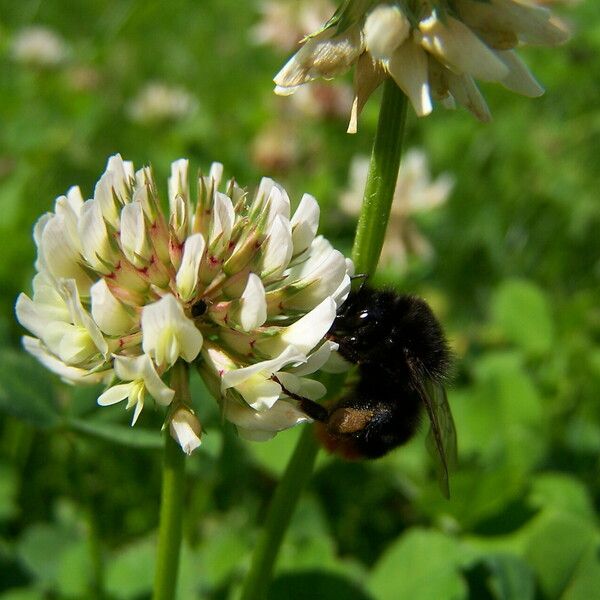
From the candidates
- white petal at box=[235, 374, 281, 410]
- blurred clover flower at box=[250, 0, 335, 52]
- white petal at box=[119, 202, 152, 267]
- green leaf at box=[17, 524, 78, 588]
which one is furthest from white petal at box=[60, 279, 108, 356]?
blurred clover flower at box=[250, 0, 335, 52]

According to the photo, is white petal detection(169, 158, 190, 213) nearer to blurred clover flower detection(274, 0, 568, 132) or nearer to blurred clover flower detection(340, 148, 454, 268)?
blurred clover flower detection(274, 0, 568, 132)

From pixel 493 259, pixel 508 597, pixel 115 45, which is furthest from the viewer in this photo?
pixel 115 45

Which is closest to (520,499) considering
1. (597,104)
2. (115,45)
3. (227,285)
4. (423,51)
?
(227,285)

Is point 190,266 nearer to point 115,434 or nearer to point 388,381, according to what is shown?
point 388,381

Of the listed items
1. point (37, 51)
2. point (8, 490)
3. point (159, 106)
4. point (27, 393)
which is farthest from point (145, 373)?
point (37, 51)

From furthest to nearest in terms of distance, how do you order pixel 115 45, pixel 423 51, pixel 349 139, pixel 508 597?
pixel 115 45
pixel 349 139
pixel 508 597
pixel 423 51

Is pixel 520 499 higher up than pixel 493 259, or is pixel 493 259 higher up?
pixel 520 499

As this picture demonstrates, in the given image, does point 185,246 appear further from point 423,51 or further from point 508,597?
point 508,597

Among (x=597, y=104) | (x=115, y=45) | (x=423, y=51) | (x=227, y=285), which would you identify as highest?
(x=423, y=51)
